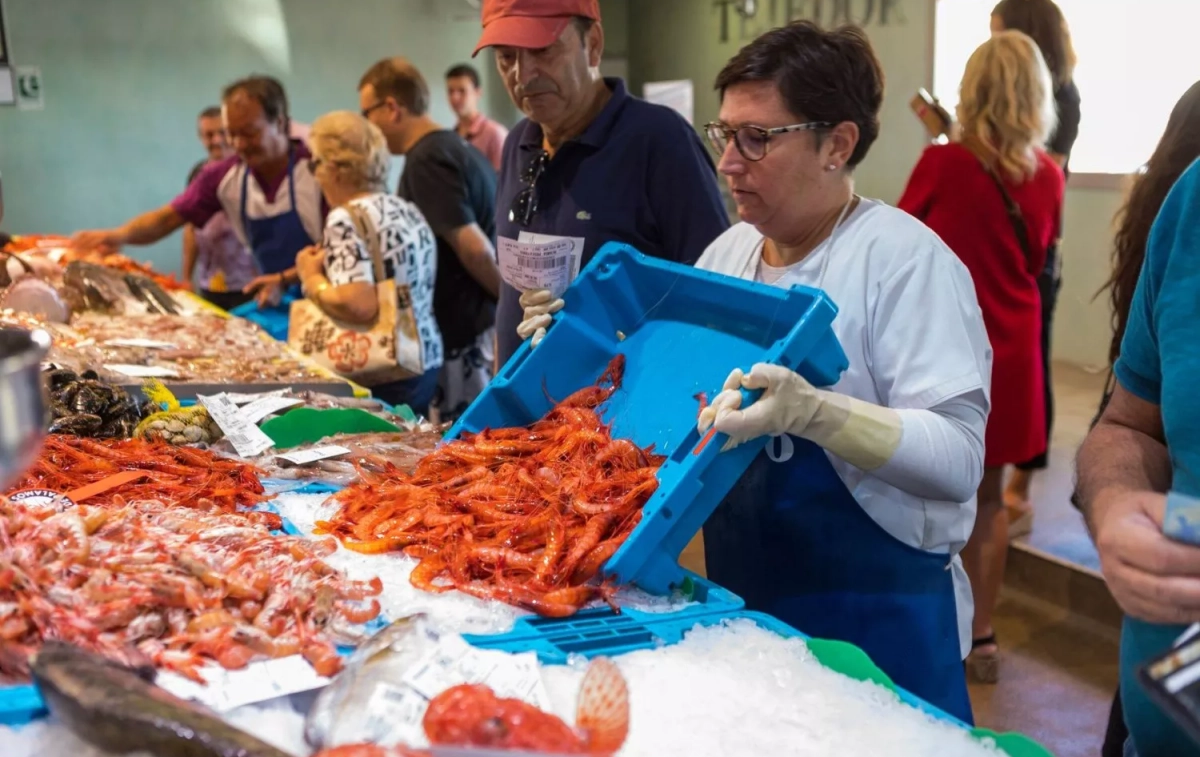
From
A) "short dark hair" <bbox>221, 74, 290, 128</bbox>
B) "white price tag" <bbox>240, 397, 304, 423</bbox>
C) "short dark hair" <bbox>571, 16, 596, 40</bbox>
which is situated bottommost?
"white price tag" <bbox>240, 397, 304, 423</bbox>

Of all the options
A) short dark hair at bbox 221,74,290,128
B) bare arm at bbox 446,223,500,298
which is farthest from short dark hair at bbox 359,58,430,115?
bare arm at bbox 446,223,500,298

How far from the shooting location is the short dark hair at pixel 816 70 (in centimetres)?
201

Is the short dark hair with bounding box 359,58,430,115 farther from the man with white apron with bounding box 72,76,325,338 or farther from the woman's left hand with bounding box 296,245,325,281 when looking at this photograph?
the woman's left hand with bounding box 296,245,325,281

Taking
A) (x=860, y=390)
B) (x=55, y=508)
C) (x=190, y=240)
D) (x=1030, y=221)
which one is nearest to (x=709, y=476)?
(x=860, y=390)

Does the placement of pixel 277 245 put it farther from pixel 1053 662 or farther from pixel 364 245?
pixel 1053 662

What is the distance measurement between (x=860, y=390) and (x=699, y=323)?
1.10 feet

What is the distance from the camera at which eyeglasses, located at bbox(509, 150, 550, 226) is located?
3082mm

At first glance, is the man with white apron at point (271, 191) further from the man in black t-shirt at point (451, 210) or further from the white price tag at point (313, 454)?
the white price tag at point (313, 454)

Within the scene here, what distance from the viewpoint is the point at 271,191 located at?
201 inches

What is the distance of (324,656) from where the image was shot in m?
1.44

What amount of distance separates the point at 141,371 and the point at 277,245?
6.35ft

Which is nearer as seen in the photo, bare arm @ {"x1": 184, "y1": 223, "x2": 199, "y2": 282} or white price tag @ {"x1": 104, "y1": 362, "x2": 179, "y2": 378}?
white price tag @ {"x1": 104, "y1": 362, "x2": 179, "y2": 378}

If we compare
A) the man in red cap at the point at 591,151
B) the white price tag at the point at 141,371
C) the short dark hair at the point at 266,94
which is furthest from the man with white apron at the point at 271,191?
the man in red cap at the point at 591,151

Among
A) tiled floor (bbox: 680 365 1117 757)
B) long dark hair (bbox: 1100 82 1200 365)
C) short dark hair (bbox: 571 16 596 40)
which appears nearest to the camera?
long dark hair (bbox: 1100 82 1200 365)
